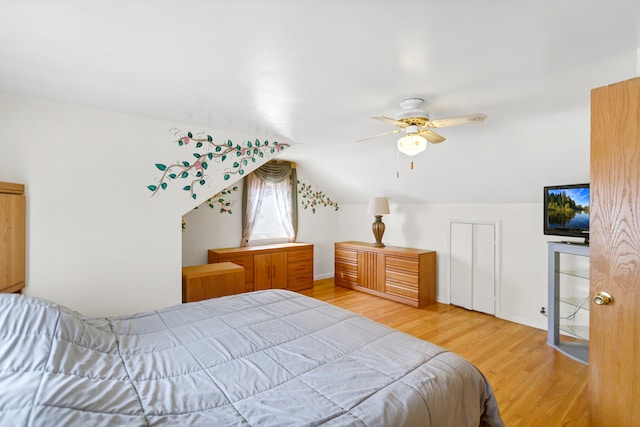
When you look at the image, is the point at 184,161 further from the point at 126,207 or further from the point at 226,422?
the point at 226,422

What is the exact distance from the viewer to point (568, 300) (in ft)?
10.3

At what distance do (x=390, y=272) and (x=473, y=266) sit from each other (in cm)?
115

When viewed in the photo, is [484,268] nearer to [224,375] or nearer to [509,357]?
[509,357]

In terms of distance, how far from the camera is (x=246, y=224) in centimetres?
482

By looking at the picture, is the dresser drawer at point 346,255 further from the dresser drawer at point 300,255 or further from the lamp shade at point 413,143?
the lamp shade at point 413,143

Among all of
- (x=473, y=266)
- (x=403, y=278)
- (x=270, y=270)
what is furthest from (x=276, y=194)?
(x=473, y=266)

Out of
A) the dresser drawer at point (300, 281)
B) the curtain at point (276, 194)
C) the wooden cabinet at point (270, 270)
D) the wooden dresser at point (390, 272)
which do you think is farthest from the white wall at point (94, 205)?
the wooden dresser at point (390, 272)

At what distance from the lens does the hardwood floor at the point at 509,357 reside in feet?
6.88

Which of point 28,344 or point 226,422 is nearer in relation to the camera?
point 226,422

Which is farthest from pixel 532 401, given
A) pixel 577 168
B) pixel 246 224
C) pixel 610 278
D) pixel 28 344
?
pixel 246 224

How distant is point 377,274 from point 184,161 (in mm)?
3254

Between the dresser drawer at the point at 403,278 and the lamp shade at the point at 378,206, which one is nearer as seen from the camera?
the dresser drawer at the point at 403,278

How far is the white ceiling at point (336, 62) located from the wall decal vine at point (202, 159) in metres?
0.19

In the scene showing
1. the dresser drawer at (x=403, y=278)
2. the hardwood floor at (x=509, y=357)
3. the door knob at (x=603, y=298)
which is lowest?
the hardwood floor at (x=509, y=357)
